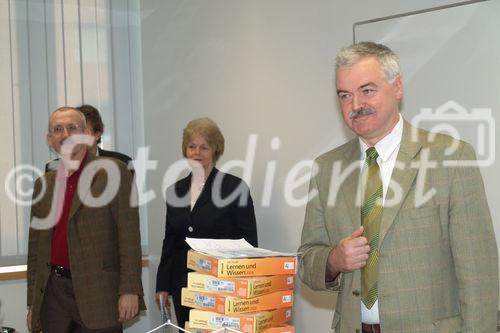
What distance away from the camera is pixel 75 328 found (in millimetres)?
3557

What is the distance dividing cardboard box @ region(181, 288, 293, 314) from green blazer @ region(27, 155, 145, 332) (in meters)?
1.27

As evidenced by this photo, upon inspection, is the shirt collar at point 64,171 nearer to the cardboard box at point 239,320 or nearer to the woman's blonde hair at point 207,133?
the woman's blonde hair at point 207,133

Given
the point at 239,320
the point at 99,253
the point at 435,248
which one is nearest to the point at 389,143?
the point at 435,248

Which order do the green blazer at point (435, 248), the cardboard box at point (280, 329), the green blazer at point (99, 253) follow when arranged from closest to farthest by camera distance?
the green blazer at point (435, 248) < the cardboard box at point (280, 329) < the green blazer at point (99, 253)

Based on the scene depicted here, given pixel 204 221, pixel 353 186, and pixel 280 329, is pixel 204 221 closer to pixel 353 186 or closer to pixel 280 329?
pixel 280 329

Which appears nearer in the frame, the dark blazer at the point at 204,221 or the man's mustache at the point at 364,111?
the man's mustache at the point at 364,111

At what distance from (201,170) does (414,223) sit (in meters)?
2.28

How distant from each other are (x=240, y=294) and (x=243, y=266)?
0.08m

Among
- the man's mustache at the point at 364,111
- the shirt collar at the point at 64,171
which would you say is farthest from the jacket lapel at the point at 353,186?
the shirt collar at the point at 64,171

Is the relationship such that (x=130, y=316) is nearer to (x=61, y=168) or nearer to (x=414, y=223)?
(x=61, y=168)

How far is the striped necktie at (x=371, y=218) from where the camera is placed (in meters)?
2.09

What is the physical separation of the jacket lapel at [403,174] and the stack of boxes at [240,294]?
377 mm

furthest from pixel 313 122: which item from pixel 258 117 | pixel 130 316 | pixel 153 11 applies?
pixel 153 11

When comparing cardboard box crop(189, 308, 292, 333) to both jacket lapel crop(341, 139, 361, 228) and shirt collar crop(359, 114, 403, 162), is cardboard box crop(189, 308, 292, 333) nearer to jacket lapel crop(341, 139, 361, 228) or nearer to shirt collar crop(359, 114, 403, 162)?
jacket lapel crop(341, 139, 361, 228)
